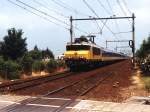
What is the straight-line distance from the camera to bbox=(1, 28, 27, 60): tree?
5978 cm

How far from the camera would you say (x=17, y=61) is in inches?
1767

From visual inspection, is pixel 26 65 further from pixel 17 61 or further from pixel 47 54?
pixel 47 54

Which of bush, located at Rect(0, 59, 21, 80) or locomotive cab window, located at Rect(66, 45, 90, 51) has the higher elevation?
locomotive cab window, located at Rect(66, 45, 90, 51)

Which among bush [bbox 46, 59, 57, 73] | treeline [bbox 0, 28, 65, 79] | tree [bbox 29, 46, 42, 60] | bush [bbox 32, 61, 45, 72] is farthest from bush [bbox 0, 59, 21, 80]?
tree [bbox 29, 46, 42, 60]

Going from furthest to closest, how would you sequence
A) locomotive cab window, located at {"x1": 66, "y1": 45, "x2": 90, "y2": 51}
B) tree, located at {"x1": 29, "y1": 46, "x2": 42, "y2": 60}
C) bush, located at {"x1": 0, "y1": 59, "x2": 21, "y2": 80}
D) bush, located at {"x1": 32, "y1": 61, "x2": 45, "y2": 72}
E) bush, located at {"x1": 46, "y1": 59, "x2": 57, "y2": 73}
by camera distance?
1. tree, located at {"x1": 29, "y1": 46, "x2": 42, "y2": 60}
2. bush, located at {"x1": 46, "y1": 59, "x2": 57, "y2": 73}
3. bush, located at {"x1": 32, "y1": 61, "x2": 45, "y2": 72}
4. locomotive cab window, located at {"x1": 66, "y1": 45, "x2": 90, "y2": 51}
5. bush, located at {"x1": 0, "y1": 59, "x2": 21, "y2": 80}

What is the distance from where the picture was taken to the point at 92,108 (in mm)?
16781

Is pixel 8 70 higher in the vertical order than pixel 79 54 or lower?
lower

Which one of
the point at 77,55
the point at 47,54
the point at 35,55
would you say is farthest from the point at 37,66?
the point at 47,54

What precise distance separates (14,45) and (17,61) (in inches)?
607

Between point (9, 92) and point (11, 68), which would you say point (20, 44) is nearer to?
point (11, 68)

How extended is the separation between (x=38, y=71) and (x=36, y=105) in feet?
99.2

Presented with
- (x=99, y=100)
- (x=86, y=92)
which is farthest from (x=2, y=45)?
(x=99, y=100)

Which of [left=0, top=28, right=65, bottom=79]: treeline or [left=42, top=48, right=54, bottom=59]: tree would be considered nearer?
[left=0, top=28, right=65, bottom=79]: treeline

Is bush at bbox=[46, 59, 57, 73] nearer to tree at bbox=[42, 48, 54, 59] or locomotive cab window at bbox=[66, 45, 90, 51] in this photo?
locomotive cab window at bbox=[66, 45, 90, 51]
